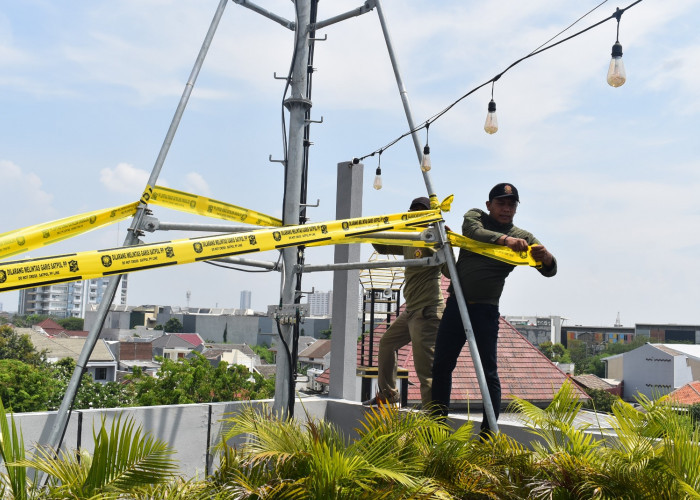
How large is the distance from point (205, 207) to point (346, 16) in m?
2.00

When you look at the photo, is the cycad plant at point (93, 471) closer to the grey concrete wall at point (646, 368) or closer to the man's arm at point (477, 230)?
the man's arm at point (477, 230)

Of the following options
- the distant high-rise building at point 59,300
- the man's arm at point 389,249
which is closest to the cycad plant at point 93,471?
the man's arm at point 389,249

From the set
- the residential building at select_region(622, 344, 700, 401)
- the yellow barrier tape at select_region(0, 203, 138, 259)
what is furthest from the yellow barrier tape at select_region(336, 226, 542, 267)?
→ the residential building at select_region(622, 344, 700, 401)

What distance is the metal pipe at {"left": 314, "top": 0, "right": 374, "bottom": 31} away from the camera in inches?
210

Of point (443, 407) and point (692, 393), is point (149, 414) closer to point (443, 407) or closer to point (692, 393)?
point (443, 407)

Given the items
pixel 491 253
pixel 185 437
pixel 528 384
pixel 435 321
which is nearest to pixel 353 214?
pixel 435 321

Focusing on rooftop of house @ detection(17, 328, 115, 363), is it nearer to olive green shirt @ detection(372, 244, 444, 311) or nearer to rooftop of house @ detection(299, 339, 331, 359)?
rooftop of house @ detection(299, 339, 331, 359)

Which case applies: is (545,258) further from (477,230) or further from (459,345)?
(459,345)

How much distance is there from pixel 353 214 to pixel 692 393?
45073 millimetres

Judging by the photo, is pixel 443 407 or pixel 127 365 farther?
pixel 127 365

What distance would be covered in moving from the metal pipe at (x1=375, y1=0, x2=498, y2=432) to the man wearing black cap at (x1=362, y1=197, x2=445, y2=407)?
530 millimetres

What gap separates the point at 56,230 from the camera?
425 cm

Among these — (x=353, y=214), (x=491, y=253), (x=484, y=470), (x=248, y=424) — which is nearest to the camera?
(x=484, y=470)

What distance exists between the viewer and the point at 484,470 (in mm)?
3195
